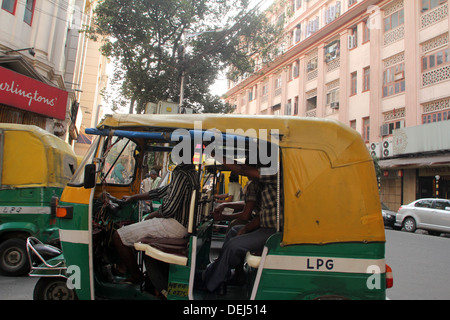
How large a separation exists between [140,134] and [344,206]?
2026 millimetres

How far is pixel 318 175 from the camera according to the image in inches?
119

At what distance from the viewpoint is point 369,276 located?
2920 millimetres

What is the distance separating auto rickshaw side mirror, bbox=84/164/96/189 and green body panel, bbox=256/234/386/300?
172 cm

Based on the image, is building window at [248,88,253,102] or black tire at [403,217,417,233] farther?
building window at [248,88,253,102]

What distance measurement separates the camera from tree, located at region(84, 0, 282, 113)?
15180mm

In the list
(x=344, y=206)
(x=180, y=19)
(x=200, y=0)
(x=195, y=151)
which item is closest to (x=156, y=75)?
(x=180, y=19)

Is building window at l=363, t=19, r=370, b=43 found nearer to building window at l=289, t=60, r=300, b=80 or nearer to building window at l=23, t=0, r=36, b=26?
building window at l=289, t=60, r=300, b=80

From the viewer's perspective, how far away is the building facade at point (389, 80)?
60.6ft

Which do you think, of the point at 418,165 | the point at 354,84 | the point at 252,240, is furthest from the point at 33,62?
the point at 354,84

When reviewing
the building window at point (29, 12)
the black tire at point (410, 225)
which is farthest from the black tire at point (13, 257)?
the black tire at point (410, 225)

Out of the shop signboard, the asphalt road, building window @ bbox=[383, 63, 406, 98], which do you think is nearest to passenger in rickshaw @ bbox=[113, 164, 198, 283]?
the asphalt road

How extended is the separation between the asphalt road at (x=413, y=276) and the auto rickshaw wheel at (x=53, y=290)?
1168mm

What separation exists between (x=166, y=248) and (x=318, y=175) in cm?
154

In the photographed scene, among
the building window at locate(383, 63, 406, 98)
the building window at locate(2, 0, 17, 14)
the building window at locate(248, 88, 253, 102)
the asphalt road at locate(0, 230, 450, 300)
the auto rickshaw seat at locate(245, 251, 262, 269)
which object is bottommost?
the asphalt road at locate(0, 230, 450, 300)
